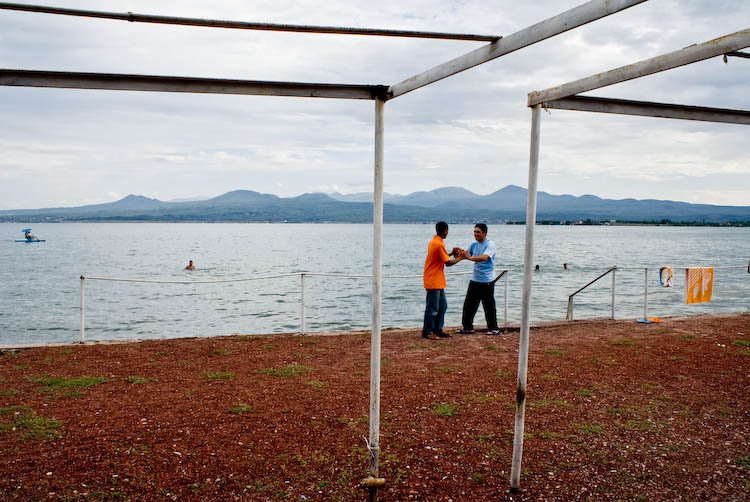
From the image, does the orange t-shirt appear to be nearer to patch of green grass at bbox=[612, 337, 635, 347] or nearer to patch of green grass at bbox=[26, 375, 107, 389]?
patch of green grass at bbox=[612, 337, 635, 347]

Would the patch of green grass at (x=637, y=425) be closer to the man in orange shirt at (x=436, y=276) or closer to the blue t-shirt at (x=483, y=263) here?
the man in orange shirt at (x=436, y=276)

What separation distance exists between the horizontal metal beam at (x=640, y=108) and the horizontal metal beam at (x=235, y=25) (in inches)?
43.0

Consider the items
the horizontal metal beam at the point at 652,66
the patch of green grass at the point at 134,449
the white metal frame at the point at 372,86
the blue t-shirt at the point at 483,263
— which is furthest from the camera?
the blue t-shirt at the point at 483,263

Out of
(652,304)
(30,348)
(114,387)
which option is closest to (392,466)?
(114,387)

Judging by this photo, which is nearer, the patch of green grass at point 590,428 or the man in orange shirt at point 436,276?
the patch of green grass at point 590,428

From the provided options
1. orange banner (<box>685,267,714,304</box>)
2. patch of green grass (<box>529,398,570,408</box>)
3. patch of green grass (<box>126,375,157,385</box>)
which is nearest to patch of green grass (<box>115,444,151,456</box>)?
patch of green grass (<box>126,375,157,385</box>)

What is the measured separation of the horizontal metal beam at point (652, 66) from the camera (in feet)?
9.23

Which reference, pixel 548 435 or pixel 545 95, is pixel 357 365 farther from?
pixel 545 95

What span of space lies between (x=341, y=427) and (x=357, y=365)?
2.68 metres

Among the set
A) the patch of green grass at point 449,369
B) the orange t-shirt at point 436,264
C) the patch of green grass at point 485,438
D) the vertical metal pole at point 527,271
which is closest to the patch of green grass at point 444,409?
the patch of green grass at point 485,438

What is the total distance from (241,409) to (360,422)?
1.38 metres

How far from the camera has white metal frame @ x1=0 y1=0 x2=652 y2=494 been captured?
10.5 ft

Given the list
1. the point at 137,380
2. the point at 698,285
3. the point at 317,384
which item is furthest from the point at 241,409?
the point at 698,285

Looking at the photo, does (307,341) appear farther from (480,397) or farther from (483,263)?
(480,397)
